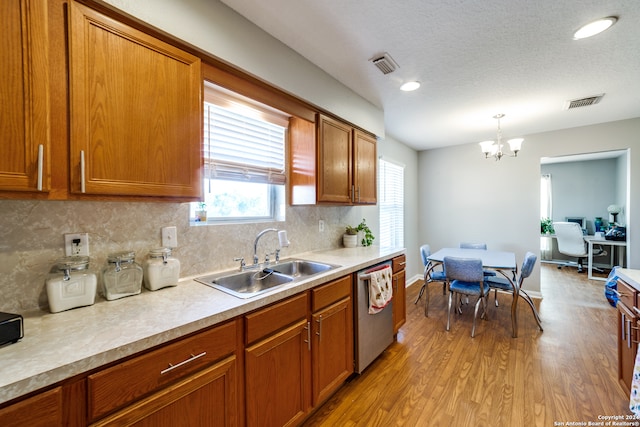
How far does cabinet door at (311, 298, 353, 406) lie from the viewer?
167 centimetres

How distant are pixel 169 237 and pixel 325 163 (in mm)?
1322

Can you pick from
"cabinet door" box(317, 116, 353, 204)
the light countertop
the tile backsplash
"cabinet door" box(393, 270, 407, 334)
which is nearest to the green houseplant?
"cabinet door" box(393, 270, 407, 334)

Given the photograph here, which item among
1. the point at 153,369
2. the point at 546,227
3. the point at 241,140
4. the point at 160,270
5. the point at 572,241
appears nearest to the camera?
the point at 153,369

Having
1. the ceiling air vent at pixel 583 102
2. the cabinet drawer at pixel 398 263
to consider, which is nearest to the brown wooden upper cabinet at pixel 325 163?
the cabinet drawer at pixel 398 263

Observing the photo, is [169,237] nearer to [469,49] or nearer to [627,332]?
[469,49]

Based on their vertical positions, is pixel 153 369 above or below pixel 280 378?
above

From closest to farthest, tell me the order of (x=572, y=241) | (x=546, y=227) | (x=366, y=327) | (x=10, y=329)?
(x=10, y=329) < (x=366, y=327) < (x=572, y=241) < (x=546, y=227)

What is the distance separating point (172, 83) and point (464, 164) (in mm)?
4734

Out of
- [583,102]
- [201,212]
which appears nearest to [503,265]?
[583,102]

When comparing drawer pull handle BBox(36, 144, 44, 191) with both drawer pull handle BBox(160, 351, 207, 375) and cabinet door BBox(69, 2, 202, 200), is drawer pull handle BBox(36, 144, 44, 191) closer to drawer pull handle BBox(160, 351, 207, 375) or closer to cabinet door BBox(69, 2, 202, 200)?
cabinet door BBox(69, 2, 202, 200)

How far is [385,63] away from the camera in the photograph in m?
2.07

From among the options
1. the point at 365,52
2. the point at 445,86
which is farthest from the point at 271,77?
the point at 445,86

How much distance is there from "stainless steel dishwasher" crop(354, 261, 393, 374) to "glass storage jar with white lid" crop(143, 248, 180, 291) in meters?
1.25

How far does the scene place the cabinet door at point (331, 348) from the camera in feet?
5.48
